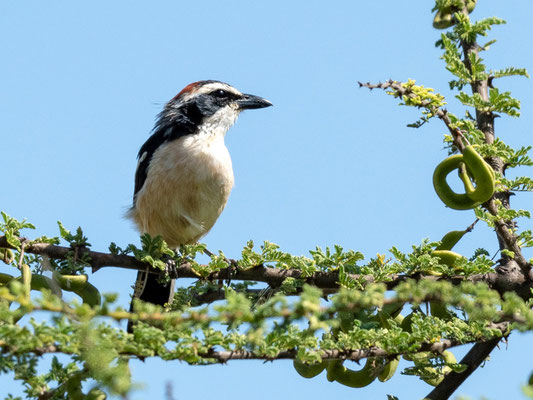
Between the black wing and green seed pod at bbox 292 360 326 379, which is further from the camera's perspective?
the black wing

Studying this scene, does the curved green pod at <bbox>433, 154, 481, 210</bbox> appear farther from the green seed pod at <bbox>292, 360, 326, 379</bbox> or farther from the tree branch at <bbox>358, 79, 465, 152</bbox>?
the green seed pod at <bbox>292, 360, 326, 379</bbox>

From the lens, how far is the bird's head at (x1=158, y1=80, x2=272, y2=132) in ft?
21.4

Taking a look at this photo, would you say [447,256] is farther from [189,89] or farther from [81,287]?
[189,89]

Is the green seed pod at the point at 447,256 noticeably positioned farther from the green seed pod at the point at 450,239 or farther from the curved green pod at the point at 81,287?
the curved green pod at the point at 81,287

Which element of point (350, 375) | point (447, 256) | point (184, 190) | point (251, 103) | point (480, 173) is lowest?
point (350, 375)

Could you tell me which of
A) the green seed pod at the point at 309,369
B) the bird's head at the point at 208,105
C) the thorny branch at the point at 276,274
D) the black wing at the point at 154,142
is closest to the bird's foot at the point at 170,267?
the thorny branch at the point at 276,274

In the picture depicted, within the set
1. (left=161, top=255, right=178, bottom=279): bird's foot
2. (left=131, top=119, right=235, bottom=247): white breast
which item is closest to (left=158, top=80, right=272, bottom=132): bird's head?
(left=131, top=119, right=235, bottom=247): white breast

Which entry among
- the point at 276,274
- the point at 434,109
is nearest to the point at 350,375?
the point at 276,274

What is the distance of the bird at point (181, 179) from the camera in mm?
5867

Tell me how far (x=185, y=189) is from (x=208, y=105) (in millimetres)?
1088

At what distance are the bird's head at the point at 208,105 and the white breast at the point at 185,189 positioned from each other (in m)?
0.36

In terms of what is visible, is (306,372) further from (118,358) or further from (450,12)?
(450,12)

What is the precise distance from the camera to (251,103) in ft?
22.8

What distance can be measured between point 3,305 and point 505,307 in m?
1.42
